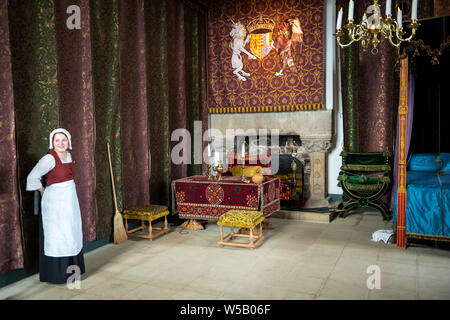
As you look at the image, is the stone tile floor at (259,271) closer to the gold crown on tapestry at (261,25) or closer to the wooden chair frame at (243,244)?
the wooden chair frame at (243,244)

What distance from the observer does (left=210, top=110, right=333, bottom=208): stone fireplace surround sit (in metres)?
6.52

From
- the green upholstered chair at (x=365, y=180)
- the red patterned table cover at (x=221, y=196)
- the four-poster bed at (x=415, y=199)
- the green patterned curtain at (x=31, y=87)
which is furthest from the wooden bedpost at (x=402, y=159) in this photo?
the green patterned curtain at (x=31, y=87)

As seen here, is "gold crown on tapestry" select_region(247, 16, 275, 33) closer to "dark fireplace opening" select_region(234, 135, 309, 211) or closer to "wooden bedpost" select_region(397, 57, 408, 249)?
"dark fireplace opening" select_region(234, 135, 309, 211)

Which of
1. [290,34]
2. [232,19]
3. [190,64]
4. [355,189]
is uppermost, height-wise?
[232,19]

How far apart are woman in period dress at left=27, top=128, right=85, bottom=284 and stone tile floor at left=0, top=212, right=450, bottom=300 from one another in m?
0.20

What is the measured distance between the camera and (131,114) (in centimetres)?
526

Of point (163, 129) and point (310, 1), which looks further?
→ point (310, 1)

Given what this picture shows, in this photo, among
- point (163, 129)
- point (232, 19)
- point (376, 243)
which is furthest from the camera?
point (232, 19)

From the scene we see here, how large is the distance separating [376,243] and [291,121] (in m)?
2.78

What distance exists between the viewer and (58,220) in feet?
11.1

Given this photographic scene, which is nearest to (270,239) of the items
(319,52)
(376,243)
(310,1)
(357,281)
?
(376,243)

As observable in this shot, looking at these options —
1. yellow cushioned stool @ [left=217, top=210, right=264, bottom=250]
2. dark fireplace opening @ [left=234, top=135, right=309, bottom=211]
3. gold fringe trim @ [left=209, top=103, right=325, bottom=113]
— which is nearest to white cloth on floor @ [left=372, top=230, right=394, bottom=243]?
yellow cushioned stool @ [left=217, top=210, right=264, bottom=250]

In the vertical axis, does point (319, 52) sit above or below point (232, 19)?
below

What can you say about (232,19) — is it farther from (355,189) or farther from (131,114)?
(355,189)
